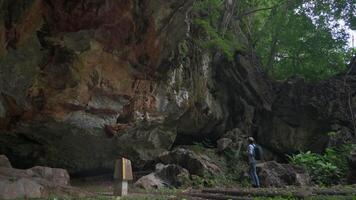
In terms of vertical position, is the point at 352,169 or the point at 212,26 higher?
the point at 212,26

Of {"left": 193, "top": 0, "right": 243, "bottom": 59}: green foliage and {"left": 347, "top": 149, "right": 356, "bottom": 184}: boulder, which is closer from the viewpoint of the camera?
{"left": 347, "top": 149, "right": 356, "bottom": 184}: boulder

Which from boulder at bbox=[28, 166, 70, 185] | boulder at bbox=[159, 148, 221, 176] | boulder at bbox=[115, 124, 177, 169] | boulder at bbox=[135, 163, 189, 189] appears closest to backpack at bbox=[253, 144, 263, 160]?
boulder at bbox=[159, 148, 221, 176]

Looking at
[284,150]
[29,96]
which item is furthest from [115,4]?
[284,150]

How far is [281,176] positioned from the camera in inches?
572

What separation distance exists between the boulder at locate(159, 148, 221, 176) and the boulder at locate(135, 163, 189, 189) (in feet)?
2.71

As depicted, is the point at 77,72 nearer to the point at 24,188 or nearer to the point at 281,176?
the point at 24,188

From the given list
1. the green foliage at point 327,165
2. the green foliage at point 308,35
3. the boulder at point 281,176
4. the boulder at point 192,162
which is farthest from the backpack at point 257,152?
the green foliage at point 308,35

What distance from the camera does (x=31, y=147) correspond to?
17.4 m

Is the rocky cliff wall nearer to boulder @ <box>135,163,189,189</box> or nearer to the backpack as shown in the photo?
boulder @ <box>135,163,189,189</box>

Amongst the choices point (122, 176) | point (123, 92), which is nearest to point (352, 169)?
point (122, 176)

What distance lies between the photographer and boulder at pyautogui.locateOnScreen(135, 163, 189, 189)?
1428cm

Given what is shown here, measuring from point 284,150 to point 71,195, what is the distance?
14.5 meters

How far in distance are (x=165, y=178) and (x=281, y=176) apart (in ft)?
14.2

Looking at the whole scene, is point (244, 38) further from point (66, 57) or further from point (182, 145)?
point (66, 57)
